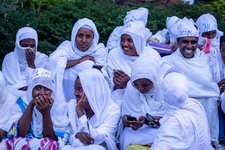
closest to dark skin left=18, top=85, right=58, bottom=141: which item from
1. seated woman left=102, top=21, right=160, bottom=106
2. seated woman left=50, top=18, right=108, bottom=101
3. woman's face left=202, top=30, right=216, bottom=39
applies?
seated woman left=50, top=18, right=108, bottom=101

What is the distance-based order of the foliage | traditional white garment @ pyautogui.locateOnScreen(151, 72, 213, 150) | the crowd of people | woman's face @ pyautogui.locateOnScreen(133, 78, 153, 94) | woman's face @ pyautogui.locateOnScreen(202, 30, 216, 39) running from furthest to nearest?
the foliage, woman's face @ pyautogui.locateOnScreen(202, 30, 216, 39), woman's face @ pyautogui.locateOnScreen(133, 78, 153, 94), the crowd of people, traditional white garment @ pyautogui.locateOnScreen(151, 72, 213, 150)

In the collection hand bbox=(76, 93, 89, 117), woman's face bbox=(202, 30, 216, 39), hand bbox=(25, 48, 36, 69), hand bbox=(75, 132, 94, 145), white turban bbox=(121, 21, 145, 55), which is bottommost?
hand bbox=(75, 132, 94, 145)

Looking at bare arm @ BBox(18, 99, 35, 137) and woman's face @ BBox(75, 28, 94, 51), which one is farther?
woman's face @ BBox(75, 28, 94, 51)

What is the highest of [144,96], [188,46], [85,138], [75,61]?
[188,46]

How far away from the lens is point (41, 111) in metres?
7.04

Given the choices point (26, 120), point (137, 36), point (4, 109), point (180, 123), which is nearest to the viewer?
point (180, 123)

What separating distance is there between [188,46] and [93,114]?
1493 millimetres

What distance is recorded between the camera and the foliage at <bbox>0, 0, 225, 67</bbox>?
32.2 ft

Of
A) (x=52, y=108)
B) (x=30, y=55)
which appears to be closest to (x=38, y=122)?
(x=52, y=108)

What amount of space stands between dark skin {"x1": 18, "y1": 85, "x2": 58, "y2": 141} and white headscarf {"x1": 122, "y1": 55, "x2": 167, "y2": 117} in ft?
2.85

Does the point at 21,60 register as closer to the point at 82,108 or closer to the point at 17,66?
the point at 17,66

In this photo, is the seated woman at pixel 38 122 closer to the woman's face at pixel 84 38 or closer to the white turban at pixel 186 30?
the woman's face at pixel 84 38

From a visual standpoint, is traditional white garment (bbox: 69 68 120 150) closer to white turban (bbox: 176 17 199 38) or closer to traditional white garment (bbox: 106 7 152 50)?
white turban (bbox: 176 17 199 38)

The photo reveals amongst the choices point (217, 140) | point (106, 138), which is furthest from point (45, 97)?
point (217, 140)
